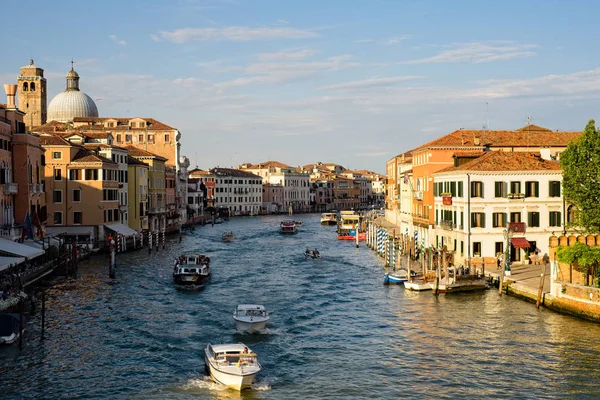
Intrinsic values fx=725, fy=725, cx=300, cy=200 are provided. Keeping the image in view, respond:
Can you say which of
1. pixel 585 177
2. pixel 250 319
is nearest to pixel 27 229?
pixel 250 319

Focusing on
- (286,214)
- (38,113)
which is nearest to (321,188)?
(286,214)

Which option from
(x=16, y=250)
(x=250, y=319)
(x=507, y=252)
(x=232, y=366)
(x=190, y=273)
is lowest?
(x=232, y=366)

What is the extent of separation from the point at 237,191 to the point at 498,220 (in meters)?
99.5

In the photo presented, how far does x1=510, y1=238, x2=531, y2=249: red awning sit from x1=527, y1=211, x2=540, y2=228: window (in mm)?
975

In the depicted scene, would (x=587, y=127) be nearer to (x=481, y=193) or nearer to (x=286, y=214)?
(x=481, y=193)

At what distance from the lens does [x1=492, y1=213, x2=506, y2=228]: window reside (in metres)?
38.2

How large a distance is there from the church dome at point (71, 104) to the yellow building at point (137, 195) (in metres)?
28.6

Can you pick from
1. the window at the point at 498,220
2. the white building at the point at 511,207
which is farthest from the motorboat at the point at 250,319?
the window at the point at 498,220

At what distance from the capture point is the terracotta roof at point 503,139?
47.9 meters

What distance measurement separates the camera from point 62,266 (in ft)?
133

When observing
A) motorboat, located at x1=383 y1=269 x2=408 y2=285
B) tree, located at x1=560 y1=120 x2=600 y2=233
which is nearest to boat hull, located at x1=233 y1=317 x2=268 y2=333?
motorboat, located at x1=383 y1=269 x2=408 y2=285

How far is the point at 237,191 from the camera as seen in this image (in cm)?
13525

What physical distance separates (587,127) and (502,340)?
1259cm

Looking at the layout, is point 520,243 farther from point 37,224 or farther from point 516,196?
point 37,224
